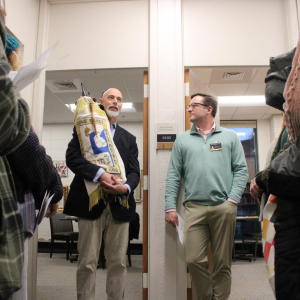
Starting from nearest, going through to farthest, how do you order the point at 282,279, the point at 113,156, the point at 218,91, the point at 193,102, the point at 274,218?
1. the point at 282,279
2. the point at 274,218
3. the point at 113,156
4. the point at 193,102
5. the point at 218,91

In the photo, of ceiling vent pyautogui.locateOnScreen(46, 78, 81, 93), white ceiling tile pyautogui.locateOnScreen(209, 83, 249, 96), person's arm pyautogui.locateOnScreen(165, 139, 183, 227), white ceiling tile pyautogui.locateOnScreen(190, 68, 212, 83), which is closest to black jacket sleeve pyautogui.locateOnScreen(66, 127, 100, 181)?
person's arm pyautogui.locateOnScreen(165, 139, 183, 227)

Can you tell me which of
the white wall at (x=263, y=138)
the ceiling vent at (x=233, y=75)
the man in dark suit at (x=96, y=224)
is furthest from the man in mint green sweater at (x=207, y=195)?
the white wall at (x=263, y=138)

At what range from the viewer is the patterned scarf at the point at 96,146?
2.03m

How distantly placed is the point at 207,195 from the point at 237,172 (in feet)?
1.10

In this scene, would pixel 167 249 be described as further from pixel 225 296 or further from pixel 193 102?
pixel 193 102

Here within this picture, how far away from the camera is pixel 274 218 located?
0.94m

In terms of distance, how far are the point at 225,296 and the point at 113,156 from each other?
50.6 inches

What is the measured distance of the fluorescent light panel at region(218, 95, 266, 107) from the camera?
6.29 metres

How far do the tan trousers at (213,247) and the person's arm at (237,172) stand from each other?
87 millimetres

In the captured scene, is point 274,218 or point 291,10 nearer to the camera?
point 274,218

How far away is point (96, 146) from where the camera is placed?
2.03 m

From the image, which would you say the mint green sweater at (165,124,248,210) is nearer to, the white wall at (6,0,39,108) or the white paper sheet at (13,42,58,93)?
the white wall at (6,0,39,108)

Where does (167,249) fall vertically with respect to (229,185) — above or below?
below

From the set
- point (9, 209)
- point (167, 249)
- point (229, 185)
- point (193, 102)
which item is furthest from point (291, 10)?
point (9, 209)
